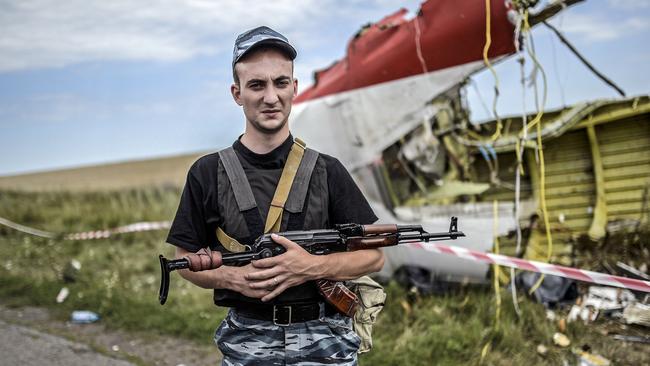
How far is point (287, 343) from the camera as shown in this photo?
2.31 m

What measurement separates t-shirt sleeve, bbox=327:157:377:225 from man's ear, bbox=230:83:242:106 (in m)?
0.45

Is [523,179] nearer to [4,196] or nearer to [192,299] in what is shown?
[192,299]

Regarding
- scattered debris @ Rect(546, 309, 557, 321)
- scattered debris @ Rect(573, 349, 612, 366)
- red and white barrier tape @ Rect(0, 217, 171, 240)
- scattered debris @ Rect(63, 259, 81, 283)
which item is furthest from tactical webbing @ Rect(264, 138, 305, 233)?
red and white barrier tape @ Rect(0, 217, 171, 240)

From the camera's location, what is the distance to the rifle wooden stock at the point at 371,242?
2.35 meters

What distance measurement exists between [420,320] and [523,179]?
198 centimetres

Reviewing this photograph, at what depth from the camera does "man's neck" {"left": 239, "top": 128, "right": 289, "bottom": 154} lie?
7.73 ft

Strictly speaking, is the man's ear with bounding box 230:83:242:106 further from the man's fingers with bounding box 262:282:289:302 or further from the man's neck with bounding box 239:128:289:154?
the man's fingers with bounding box 262:282:289:302

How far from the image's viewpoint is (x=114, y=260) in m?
8.26

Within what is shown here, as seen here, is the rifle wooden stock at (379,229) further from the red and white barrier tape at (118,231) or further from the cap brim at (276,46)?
the red and white barrier tape at (118,231)

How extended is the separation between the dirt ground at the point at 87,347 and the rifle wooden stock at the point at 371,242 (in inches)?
113

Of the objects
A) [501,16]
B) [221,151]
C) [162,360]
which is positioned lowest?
[162,360]

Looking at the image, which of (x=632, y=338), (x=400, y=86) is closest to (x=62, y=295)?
(x=400, y=86)

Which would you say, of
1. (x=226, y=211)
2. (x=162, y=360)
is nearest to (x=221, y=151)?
(x=226, y=211)

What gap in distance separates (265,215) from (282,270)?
26 centimetres
